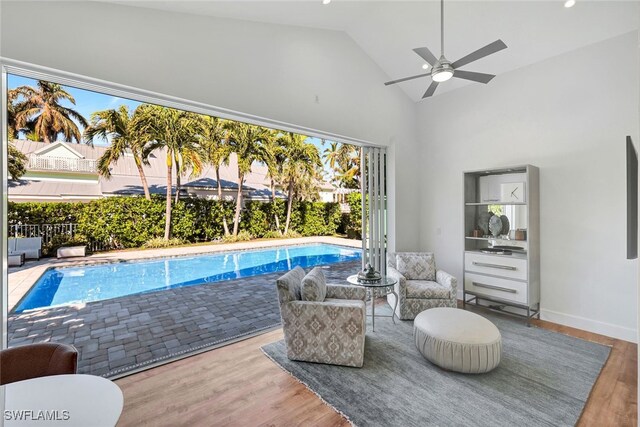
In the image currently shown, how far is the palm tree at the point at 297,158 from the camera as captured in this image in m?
10.8

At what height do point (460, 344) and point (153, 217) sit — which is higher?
point (153, 217)

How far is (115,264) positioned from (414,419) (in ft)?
25.6

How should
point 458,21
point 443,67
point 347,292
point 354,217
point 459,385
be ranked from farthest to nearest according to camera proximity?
point 354,217 < point 458,21 < point 347,292 < point 443,67 < point 459,385

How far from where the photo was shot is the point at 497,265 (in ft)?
12.8

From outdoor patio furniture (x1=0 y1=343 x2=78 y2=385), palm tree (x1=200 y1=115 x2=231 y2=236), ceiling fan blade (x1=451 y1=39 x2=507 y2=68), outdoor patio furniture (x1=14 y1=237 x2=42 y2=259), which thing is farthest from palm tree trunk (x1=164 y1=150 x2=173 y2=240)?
ceiling fan blade (x1=451 y1=39 x2=507 y2=68)

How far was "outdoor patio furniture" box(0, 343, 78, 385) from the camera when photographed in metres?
1.56

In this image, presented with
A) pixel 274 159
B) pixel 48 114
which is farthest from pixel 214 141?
pixel 48 114

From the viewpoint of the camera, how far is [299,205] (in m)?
12.2

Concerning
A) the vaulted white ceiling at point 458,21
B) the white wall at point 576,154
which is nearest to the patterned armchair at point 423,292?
the white wall at point 576,154

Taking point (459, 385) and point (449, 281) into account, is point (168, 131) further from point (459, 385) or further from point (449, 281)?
point (459, 385)

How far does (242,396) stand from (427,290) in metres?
2.50

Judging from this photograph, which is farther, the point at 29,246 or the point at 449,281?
the point at 29,246

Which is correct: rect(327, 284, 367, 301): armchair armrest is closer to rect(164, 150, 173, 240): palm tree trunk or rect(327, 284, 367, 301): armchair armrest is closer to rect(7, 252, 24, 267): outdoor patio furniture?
rect(7, 252, 24, 267): outdoor patio furniture

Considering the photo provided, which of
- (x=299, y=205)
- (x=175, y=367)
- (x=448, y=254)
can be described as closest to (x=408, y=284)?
(x=448, y=254)
